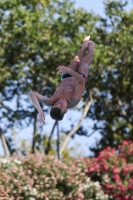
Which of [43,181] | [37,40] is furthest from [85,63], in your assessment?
→ [37,40]

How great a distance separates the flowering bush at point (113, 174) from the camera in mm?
16406

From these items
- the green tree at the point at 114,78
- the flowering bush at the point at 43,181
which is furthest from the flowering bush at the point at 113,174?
the green tree at the point at 114,78

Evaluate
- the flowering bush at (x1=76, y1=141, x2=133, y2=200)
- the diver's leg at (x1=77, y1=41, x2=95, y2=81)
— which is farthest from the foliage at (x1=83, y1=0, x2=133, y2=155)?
the diver's leg at (x1=77, y1=41, x2=95, y2=81)

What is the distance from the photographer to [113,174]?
1659 cm

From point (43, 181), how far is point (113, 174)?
2.46 meters

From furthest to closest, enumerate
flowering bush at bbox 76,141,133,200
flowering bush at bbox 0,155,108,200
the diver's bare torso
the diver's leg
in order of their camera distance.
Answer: flowering bush at bbox 76,141,133,200, flowering bush at bbox 0,155,108,200, the diver's leg, the diver's bare torso

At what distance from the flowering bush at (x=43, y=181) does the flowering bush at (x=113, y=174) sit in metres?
0.46

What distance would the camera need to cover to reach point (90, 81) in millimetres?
24172

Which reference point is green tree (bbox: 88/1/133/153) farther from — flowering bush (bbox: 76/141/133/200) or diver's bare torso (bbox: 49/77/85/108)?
diver's bare torso (bbox: 49/77/85/108)

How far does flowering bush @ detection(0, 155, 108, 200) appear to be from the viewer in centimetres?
1434

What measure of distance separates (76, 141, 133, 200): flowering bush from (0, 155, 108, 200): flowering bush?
46 cm

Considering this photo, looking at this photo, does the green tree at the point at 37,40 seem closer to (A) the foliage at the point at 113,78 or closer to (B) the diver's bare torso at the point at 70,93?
(A) the foliage at the point at 113,78

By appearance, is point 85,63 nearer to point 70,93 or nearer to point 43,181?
point 70,93

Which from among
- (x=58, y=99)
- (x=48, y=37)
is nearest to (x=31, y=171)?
(x=58, y=99)
